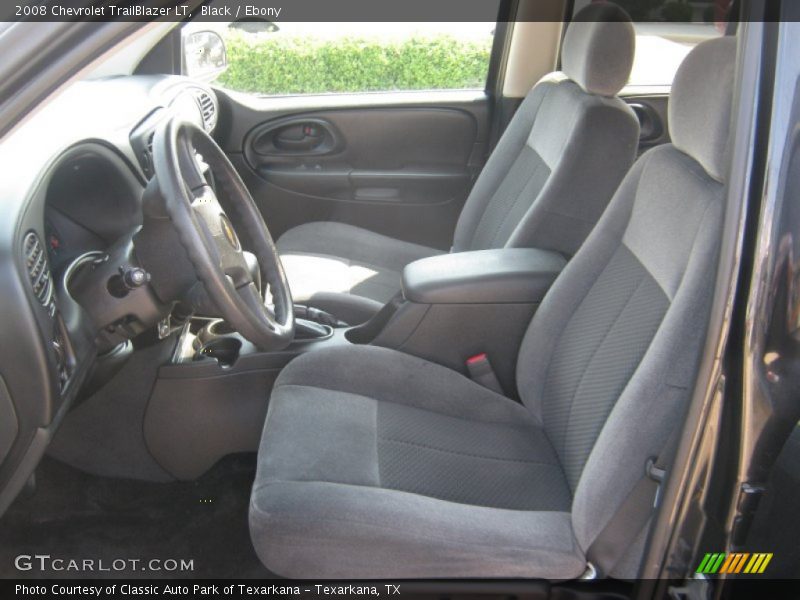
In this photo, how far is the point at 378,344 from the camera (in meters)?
1.89

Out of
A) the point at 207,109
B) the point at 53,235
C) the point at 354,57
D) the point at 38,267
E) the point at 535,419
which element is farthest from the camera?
the point at 354,57

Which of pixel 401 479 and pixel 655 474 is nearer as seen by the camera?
pixel 655 474

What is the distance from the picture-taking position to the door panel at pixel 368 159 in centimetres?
300

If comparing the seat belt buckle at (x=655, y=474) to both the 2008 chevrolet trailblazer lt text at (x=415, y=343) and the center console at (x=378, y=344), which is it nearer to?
the 2008 chevrolet trailblazer lt text at (x=415, y=343)

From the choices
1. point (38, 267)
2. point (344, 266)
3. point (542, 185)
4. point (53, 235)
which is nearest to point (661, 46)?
point (542, 185)

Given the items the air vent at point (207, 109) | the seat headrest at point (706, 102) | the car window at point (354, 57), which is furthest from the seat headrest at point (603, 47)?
the air vent at point (207, 109)

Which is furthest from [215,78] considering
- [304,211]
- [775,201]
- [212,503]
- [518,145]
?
[775,201]

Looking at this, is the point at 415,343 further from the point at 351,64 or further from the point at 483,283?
the point at 351,64

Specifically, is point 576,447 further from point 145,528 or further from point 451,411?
point 145,528

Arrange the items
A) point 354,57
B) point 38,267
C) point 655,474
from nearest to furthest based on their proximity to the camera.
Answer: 1. point 655,474
2. point 38,267
3. point 354,57

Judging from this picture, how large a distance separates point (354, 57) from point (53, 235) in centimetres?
159

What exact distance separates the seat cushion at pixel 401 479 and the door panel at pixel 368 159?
1.30 meters
